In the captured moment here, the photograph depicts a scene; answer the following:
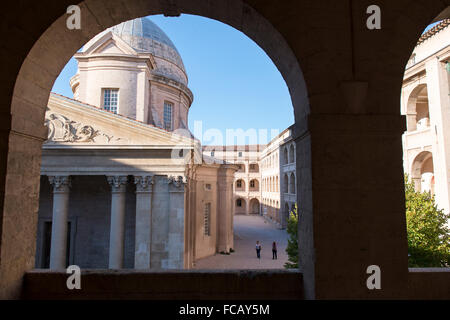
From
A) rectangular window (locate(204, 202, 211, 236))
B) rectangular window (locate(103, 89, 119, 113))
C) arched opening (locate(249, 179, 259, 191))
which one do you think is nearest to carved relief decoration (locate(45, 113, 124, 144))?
rectangular window (locate(103, 89, 119, 113))

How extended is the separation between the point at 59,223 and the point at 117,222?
2777mm

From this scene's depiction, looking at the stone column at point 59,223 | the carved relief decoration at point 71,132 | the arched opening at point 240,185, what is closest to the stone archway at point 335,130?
the carved relief decoration at point 71,132

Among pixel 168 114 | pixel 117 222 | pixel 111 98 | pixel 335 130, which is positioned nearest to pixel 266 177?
pixel 168 114

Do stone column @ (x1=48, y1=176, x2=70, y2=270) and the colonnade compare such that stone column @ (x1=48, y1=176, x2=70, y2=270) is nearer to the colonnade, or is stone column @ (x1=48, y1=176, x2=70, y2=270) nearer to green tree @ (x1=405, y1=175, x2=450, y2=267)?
the colonnade

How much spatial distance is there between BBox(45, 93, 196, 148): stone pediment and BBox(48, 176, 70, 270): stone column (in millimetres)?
2060

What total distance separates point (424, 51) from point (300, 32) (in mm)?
25042

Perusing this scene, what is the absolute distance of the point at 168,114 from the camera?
2341cm

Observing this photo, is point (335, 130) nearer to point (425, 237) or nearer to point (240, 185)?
point (425, 237)

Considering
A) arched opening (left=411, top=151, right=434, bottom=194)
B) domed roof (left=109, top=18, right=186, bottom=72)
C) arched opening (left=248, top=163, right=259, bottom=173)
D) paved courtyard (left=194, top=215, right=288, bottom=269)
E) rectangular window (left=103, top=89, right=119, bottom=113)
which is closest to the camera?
paved courtyard (left=194, top=215, right=288, bottom=269)

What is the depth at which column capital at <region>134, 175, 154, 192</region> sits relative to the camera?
13523 mm

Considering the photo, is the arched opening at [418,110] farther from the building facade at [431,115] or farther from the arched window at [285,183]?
the arched window at [285,183]

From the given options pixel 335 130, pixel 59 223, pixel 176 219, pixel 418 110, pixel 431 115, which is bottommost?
pixel 59 223

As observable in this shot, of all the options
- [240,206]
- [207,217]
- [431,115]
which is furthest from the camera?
[240,206]

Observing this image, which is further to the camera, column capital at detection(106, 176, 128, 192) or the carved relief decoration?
column capital at detection(106, 176, 128, 192)
